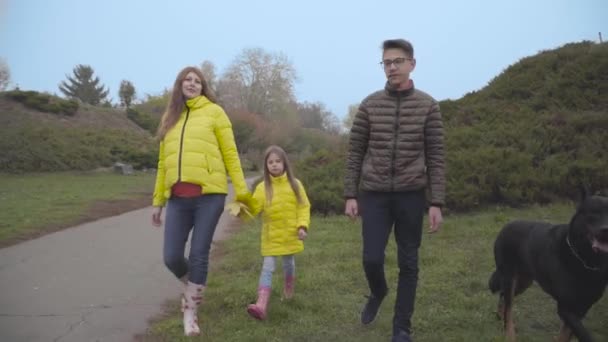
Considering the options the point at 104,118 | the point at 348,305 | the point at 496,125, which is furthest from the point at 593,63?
the point at 104,118

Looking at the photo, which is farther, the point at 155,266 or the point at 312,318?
the point at 155,266

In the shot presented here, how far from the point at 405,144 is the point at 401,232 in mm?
679

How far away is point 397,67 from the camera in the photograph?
379 cm

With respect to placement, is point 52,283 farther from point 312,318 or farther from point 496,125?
point 496,125

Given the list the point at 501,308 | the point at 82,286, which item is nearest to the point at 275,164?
the point at 501,308

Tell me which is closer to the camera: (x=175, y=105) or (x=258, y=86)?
(x=175, y=105)

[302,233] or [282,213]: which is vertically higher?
[282,213]

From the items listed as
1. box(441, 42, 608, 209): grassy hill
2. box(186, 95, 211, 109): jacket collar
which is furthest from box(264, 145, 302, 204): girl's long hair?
box(441, 42, 608, 209): grassy hill

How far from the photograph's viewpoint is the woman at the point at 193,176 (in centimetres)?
410

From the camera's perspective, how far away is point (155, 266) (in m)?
6.91

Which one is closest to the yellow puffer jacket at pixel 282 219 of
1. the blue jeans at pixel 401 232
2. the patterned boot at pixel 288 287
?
the patterned boot at pixel 288 287

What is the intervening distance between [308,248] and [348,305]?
8.83 ft

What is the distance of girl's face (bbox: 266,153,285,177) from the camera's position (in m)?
5.19

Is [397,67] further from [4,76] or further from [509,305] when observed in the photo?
[4,76]
